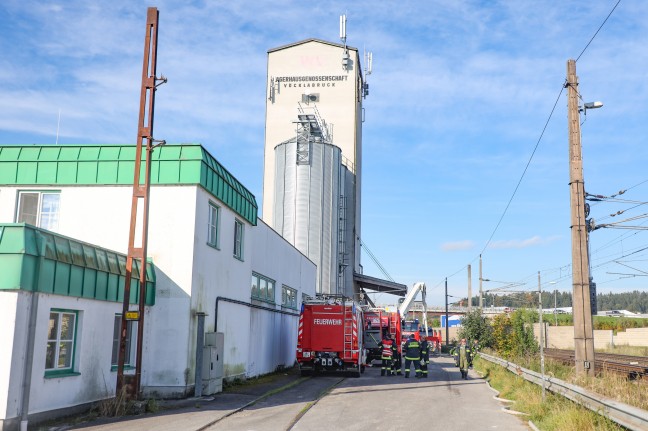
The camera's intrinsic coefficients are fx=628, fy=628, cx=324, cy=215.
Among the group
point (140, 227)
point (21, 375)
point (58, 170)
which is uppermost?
point (58, 170)

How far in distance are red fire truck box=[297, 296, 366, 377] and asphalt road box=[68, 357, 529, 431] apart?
3.47 metres

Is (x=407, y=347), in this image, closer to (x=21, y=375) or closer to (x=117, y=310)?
(x=117, y=310)

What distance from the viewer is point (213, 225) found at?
1908 centimetres

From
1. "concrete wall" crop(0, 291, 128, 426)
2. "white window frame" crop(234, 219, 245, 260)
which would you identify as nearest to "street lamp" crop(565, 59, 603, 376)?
"white window frame" crop(234, 219, 245, 260)

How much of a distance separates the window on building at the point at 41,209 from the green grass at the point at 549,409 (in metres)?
13.2

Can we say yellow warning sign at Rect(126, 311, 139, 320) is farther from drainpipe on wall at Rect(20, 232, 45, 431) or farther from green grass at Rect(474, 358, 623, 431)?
green grass at Rect(474, 358, 623, 431)

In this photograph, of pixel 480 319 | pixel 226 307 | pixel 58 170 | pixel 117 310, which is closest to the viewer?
pixel 117 310

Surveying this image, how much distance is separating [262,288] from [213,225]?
7.24 metres

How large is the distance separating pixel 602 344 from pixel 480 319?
28659 mm

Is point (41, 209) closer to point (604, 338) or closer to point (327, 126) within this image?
point (327, 126)

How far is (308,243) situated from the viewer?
127 feet

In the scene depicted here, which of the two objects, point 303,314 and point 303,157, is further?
→ point 303,157

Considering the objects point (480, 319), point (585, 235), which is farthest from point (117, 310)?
point (480, 319)

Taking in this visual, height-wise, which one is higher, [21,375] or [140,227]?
[140,227]
